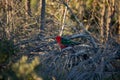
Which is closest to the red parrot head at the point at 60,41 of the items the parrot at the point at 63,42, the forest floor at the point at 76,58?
the parrot at the point at 63,42

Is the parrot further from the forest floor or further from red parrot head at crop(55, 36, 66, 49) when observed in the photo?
the forest floor

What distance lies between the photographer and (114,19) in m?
8.41

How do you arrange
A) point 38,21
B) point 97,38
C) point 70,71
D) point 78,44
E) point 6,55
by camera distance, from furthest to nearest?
point 38,21 < point 97,38 < point 78,44 < point 70,71 < point 6,55

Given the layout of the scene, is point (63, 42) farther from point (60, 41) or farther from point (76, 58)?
point (76, 58)

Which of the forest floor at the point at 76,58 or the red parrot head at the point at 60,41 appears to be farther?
the red parrot head at the point at 60,41


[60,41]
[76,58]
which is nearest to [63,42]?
[60,41]

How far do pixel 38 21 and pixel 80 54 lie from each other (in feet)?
7.04

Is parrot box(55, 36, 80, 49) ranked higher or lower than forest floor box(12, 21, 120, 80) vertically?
higher

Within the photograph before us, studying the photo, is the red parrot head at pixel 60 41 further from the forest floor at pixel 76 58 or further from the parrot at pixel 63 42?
the forest floor at pixel 76 58

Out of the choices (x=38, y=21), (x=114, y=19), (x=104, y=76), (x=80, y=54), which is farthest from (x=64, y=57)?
(x=114, y=19)

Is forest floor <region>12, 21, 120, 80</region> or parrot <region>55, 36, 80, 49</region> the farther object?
parrot <region>55, 36, 80, 49</region>

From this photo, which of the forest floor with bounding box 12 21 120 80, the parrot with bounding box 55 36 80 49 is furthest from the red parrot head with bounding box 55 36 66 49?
the forest floor with bounding box 12 21 120 80

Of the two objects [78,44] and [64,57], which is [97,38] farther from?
[64,57]

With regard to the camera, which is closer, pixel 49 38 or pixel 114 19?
pixel 49 38
